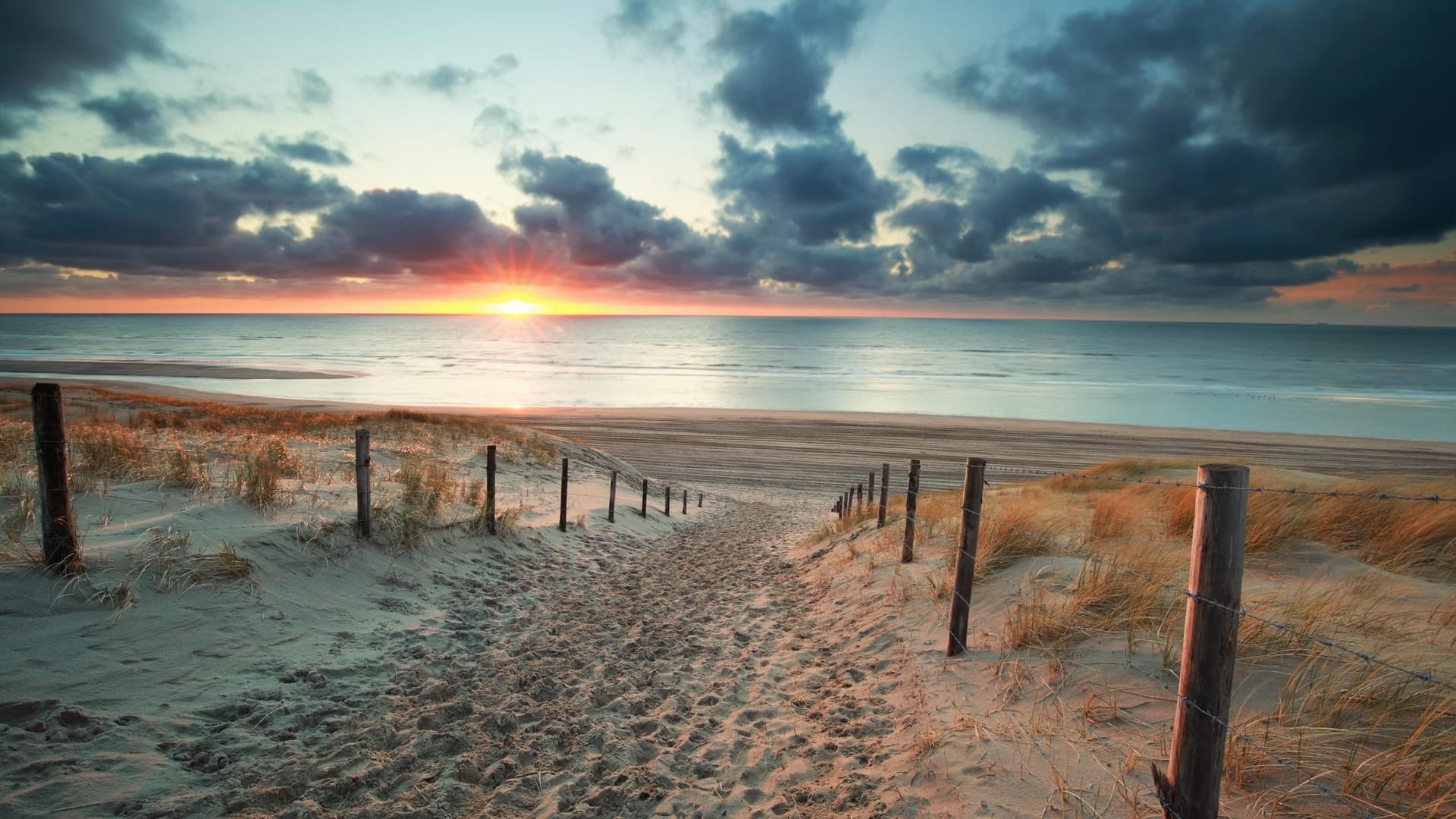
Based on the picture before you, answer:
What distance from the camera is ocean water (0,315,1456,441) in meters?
47.3

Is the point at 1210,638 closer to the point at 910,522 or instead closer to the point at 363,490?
the point at 910,522

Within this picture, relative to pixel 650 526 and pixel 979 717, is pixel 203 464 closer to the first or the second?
pixel 650 526

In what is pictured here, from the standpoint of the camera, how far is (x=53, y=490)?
5367mm

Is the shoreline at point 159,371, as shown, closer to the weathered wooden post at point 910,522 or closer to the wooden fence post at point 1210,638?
the weathered wooden post at point 910,522

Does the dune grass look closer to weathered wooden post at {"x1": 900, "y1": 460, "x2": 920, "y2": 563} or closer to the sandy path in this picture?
weathered wooden post at {"x1": 900, "y1": 460, "x2": 920, "y2": 563}

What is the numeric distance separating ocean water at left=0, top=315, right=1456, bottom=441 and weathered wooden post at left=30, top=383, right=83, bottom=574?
42.1m

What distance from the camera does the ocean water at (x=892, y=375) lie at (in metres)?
47.3

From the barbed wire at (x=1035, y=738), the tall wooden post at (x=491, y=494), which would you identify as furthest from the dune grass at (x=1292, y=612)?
the tall wooden post at (x=491, y=494)

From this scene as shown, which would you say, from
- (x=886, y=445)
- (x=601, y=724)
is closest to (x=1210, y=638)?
(x=601, y=724)

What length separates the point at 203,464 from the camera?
29.6 feet

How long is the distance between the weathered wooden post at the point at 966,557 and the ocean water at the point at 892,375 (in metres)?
40.4

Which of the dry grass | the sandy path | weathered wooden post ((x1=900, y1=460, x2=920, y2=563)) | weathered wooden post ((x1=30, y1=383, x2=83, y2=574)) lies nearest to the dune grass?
weathered wooden post ((x1=900, y1=460, x2=920, y2=563))

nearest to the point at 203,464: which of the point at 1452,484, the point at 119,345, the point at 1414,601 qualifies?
the point at 1414,601

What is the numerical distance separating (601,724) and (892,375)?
72296 mm
